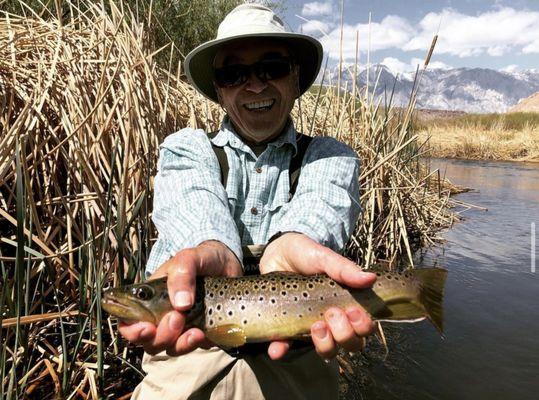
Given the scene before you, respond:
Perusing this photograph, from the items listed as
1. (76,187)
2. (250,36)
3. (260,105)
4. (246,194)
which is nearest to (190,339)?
(246,194)

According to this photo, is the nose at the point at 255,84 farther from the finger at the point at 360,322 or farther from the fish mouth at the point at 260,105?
the finger at the point at 360,322

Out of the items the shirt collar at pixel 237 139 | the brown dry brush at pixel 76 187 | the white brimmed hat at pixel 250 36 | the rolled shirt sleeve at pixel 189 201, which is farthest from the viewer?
Answer: the brown dry brush at pixel 76 187

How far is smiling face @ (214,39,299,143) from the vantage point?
2525mm

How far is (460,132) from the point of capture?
27328 mm

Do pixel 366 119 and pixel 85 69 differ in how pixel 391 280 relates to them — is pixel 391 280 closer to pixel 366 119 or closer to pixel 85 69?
pixel 85 69

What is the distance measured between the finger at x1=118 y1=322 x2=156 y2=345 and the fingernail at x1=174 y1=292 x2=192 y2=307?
20 cm

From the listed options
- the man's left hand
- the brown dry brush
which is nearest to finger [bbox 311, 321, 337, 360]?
the man's left hand

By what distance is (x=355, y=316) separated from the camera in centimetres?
183

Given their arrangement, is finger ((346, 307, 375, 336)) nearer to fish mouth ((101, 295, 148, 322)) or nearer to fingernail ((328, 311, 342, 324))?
fingernail ((328, 311, 342, 324))

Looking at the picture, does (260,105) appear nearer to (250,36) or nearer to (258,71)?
(258,71)

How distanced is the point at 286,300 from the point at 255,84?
1.25 m

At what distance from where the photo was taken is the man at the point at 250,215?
1.83 metres

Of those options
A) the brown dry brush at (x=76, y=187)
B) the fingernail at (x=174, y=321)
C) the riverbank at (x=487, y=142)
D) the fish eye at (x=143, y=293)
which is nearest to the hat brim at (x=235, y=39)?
the brown dry brush at (x=76, y=187)

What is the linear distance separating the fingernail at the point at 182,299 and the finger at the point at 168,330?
0.10 m
